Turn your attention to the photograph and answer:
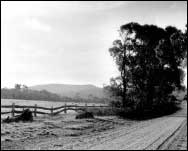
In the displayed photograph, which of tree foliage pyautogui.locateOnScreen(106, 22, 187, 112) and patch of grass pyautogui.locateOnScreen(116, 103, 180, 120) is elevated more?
tree foliage pyautogui.locateOnScreen(106, 22, 187, 112)

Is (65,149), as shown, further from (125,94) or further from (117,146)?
(125,94)

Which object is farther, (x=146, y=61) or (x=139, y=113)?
(x=146, y=61)

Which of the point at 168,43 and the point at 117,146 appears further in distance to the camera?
the point at 168,43

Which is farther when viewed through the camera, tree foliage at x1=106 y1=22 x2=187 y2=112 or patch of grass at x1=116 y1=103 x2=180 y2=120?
tree foliage at x1=106 y1=22 x2=187 y2=112

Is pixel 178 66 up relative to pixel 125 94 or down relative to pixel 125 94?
up

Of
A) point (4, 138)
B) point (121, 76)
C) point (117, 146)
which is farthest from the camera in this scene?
point (121, 76)

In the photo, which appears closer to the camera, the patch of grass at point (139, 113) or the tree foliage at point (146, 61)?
the patch of grass at point (139, 113)

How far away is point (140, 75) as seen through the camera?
34.7 m

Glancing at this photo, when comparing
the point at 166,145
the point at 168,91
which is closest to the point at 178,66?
the point at 168,91

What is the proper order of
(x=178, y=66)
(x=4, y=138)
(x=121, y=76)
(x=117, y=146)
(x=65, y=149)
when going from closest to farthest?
(x=65, y=149) → (x=117, y=146) → (x=4, y=138) → (x=121, y=76) → (x=178, y=66)

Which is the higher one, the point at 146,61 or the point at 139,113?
the point at 146,61

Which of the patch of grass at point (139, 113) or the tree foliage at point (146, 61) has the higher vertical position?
the tree foliage at point (146, 61)

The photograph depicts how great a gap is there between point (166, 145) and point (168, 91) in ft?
93.1

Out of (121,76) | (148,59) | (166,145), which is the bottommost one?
(166,145)
